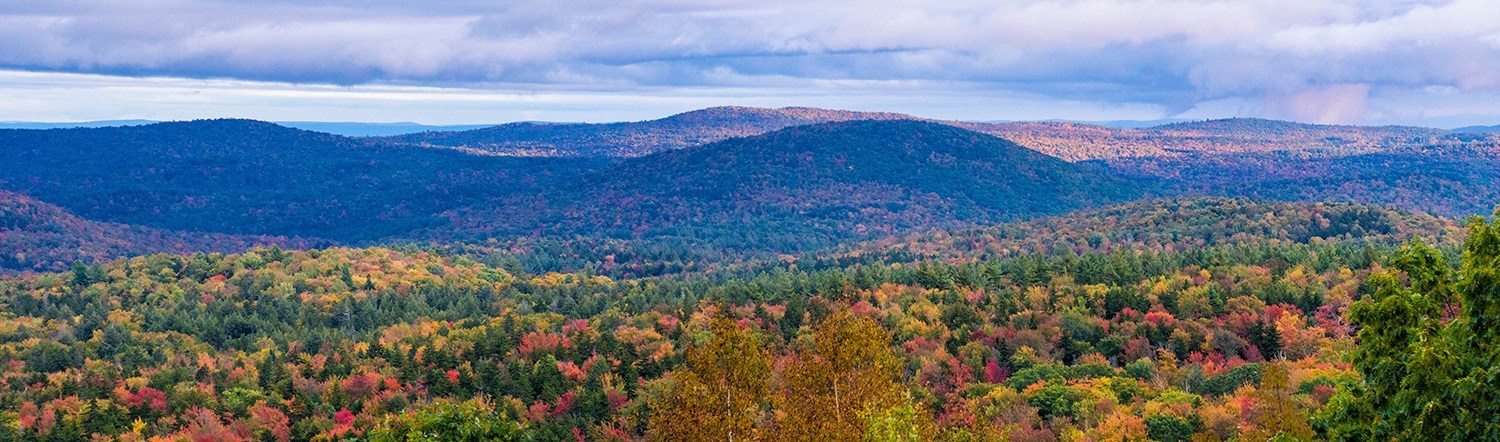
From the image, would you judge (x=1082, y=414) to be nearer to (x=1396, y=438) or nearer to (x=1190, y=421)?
(x=1190, y=421)

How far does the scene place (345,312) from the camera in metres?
117

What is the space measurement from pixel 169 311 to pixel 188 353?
70.5 ft

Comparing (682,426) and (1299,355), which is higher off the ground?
(682,426)

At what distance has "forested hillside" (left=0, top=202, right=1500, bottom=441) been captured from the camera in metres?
30.4

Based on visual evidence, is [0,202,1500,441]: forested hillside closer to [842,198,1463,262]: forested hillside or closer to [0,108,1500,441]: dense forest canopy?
[0,108,1500,441]: dense forest canopy

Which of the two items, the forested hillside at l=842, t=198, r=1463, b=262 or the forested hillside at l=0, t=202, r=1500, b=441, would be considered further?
the forested hillside at l=842, t=198, r=1463, b=262

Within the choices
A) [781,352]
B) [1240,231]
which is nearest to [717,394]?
[781,352]

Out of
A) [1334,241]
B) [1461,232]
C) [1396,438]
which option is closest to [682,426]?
[1396,438]

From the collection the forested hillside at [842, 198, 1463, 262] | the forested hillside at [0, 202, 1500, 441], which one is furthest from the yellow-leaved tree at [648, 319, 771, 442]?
the forested hillside at [842, 198, 1463, 262]

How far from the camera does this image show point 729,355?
1189 inches

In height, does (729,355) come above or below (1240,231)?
above

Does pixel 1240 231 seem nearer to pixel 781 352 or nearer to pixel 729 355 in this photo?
pixel 781 352

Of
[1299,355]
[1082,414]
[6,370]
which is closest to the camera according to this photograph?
[1082,414]

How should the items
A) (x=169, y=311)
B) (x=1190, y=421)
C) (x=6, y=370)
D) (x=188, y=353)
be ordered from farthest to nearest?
(x=169, y=311), (x=188, y=353), (x=6, y=370), (x=1190, y=421)
